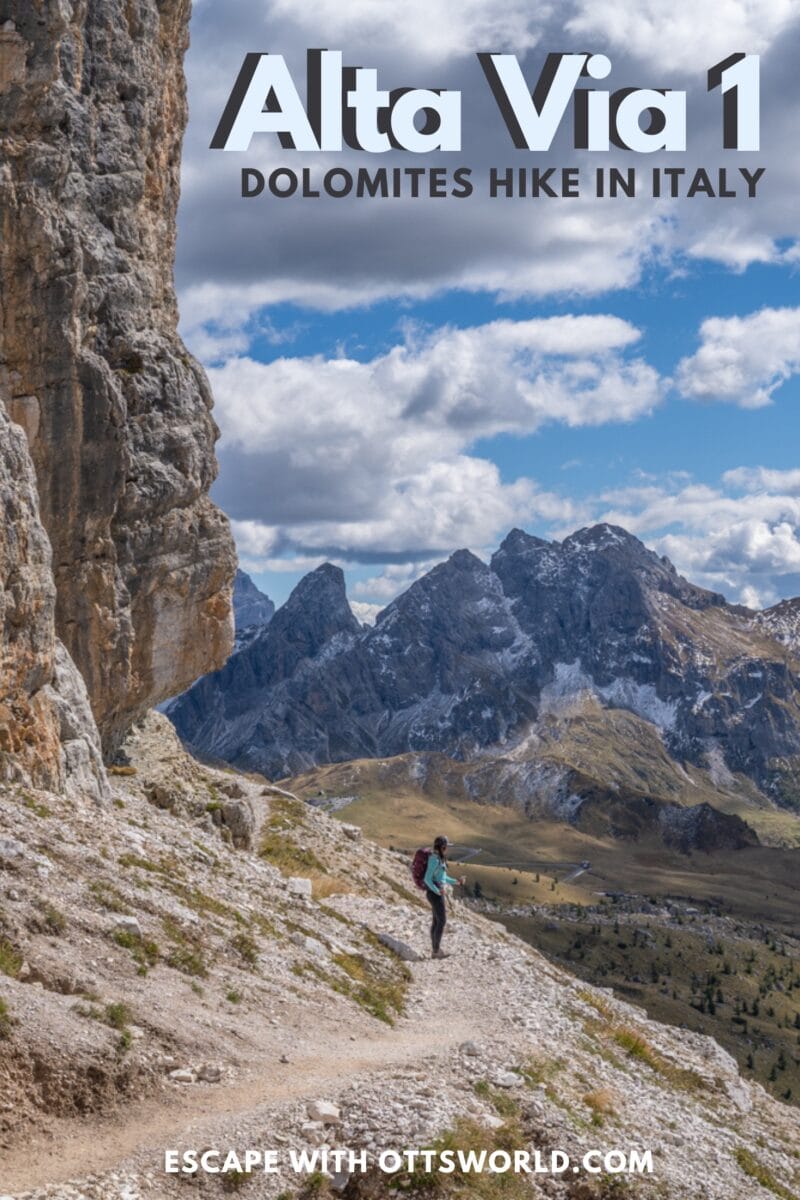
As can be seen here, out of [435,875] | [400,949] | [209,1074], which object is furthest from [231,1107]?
[400,949]

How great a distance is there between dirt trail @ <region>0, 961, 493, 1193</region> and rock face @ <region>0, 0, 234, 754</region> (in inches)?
1222

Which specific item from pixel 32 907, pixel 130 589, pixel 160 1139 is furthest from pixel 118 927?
pixel 130 589

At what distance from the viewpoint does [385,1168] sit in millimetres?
16578

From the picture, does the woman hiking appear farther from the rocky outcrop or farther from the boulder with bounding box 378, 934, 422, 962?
the rocky outcrop

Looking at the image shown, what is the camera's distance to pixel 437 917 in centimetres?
3206

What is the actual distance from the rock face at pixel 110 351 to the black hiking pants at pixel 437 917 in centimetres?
2372

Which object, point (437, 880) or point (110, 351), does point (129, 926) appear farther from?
point (110, 351)

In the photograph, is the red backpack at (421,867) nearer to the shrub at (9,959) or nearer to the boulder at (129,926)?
the boulder at (129,926)

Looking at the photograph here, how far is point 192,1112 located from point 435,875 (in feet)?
48.7

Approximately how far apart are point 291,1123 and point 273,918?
38.2 feet

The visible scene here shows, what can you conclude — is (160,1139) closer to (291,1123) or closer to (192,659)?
(291,1123)

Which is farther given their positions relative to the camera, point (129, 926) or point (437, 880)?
point (437, 880)

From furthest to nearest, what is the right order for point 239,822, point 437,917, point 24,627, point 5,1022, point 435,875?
point 239,822 < point 437,917 < point 435,875 < point 24,627 < point 5,1022

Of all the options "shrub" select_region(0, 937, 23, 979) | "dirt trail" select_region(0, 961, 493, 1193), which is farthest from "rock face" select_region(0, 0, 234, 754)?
"dirt trail" select_region(0, 961, 493, 1193)
